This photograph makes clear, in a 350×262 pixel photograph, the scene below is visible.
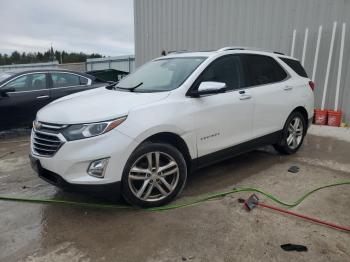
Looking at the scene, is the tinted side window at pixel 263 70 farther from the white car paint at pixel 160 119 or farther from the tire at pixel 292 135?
the tire at pixel 292 135

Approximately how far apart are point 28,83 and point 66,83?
85 centimetres

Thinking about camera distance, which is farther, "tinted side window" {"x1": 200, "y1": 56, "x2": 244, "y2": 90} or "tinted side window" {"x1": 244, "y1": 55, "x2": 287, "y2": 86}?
"tinted side window" {"x1": 244, "y1": 55, "x2": 287, "y2": 86}

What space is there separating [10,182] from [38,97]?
10.2ft

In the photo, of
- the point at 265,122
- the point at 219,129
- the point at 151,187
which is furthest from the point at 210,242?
the point at 265,122

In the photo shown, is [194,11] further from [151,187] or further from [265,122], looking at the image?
[151,187]

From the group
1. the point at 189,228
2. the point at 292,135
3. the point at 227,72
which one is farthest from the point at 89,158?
the point at 292,135

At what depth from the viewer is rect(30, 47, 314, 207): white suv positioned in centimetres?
309

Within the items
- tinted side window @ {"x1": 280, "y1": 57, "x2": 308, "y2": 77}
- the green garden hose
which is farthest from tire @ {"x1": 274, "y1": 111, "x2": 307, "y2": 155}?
the green garden hose

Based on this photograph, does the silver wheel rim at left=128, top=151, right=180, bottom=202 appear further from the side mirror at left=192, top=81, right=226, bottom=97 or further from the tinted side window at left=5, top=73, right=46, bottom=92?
the tinted side window at left=5, top=73, right=46, bottom=92

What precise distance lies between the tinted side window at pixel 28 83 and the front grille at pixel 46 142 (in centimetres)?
406

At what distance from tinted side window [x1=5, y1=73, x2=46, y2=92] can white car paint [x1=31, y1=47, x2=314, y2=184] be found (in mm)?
3782

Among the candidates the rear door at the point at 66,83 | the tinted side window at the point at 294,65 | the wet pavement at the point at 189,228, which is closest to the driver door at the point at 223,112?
the wet pavement at the point at 189,228

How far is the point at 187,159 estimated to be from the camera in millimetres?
3740

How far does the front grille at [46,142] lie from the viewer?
10.4 ft
